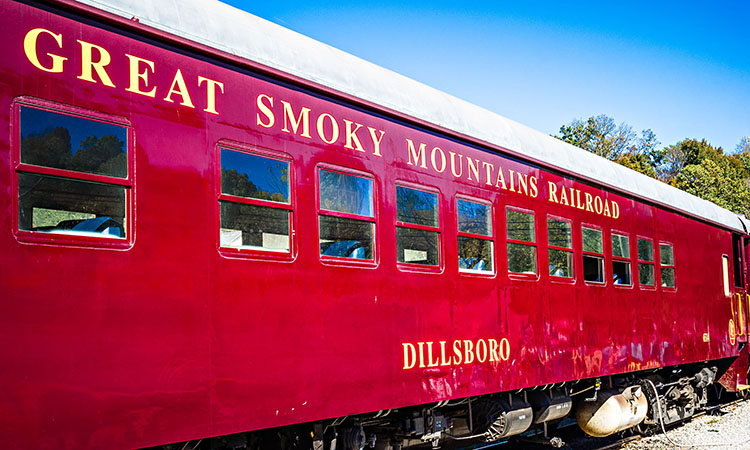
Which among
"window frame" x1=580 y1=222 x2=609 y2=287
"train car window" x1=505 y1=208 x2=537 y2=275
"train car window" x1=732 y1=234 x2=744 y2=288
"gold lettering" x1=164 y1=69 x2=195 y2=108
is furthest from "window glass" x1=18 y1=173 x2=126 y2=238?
"train car window" x1=732 y1=234 x2=744 y2=288

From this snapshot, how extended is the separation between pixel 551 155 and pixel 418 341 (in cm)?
331

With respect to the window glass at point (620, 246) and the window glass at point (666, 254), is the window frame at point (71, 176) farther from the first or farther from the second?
the window glass at point (666, 254)

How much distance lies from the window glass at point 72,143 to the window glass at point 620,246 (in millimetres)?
6725

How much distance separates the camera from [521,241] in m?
7.45

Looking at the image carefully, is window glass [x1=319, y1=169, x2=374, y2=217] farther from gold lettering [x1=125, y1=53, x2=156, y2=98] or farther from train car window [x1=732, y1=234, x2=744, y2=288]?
train car window [x1=732, y1=234, x2=744, y2=288]

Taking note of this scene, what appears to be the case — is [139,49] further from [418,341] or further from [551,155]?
[551,155]

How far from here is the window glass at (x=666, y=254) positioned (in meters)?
10.4

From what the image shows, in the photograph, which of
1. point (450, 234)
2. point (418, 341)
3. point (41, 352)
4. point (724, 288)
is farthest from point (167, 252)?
point (724, 288)

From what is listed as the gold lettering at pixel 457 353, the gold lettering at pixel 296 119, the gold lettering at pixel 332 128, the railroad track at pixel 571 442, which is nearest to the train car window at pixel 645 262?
the railroad track at pixel 571 442

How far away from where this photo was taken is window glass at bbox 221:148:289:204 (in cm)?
463

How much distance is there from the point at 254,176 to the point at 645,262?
6.71 m

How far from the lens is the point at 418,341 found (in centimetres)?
596

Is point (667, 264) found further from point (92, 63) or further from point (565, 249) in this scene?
point (92, 63)

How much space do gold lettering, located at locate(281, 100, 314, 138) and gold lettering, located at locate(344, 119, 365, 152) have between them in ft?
1.34
